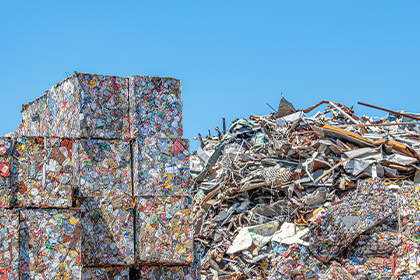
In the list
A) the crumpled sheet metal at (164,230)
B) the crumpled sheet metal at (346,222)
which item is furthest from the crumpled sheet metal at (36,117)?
the crumpled sheet metal at (346,222)

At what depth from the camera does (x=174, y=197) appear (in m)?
4.87

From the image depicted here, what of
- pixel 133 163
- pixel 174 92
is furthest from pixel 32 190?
pixel 174 92

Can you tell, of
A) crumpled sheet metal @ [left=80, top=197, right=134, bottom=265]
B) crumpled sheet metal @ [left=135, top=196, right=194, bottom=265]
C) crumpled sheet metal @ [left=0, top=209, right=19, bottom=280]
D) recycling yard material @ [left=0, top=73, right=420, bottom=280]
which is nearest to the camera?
crumpled sheet metal @ [left=0, top=209, right=19, bottom=280]

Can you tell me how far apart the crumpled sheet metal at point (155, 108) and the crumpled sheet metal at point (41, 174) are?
0.77 m

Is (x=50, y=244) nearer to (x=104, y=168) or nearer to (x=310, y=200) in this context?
(x=104, y=168)

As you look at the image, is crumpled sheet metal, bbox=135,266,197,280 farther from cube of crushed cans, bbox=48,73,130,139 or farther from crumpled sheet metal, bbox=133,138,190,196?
cube of crushed cans, bbox=48,73,130,139

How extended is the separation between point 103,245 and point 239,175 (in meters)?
5.57

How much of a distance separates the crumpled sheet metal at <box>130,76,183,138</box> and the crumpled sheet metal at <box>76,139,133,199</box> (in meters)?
0.25

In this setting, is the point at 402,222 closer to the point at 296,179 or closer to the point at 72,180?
the point at 296,179

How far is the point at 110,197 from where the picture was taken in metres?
4.73

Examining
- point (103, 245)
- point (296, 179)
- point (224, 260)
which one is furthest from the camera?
point (296, 179)

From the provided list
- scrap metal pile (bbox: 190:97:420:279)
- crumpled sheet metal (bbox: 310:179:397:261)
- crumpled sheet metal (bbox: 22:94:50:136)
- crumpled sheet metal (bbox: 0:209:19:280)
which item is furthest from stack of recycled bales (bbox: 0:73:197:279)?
scrap metal pile (bbox: 190:97:420:279)

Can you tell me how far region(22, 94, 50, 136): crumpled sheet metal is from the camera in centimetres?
568

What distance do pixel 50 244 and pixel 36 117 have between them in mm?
2082
